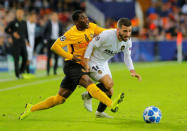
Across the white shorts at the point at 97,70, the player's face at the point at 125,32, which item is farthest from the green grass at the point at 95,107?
the player's face at the point at 125,32

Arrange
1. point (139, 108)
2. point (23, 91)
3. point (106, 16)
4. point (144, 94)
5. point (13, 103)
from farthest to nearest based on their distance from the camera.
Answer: point (106, 16) → point (23, 91) → point (144, 94) → point (13, 103) → point (139, 108)

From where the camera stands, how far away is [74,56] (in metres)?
7.82

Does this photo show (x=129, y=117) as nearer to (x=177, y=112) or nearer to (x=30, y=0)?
(x=177, y=112)

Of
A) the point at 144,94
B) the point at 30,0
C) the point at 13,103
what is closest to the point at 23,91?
the point at 13,103

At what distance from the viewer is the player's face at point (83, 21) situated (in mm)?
7965

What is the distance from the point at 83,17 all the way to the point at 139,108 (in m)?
2.33

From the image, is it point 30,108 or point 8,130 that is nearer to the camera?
point 8,130

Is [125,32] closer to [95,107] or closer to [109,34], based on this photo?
[109,34]

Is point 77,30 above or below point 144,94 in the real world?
above

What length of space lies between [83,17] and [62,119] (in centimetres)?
171

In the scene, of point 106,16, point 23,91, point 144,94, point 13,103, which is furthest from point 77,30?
point 106,16

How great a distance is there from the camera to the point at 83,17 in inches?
314

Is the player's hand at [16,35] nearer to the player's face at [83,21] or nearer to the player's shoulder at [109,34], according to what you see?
the player's face at [83,21]

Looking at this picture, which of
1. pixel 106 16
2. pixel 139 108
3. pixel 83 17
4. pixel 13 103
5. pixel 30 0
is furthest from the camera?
pixel 30 0
